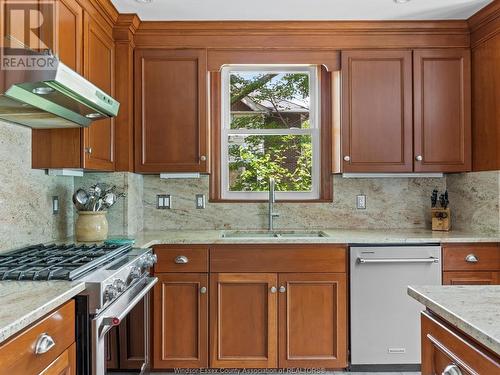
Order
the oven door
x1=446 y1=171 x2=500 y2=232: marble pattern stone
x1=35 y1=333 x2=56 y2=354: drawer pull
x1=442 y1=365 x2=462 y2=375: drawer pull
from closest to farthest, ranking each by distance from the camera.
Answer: x1=442 y1=365 x2=462 y2=375: drawer pull, x1=35 y1=333 x2=56 y2=354: drawer pull, the oven door, x1=446 y1=171 x2=500 y2=232: marble pattern stone

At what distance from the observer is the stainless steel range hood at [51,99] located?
1521 millimetres

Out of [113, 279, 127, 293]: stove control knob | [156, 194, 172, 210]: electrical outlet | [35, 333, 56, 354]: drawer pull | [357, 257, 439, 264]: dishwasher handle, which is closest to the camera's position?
[35, 333, 56, 354]: drawer pull

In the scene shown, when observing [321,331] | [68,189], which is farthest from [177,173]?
[321,331]

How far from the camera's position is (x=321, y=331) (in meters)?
2.53

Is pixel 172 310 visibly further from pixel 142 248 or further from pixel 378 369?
pixel 378 369

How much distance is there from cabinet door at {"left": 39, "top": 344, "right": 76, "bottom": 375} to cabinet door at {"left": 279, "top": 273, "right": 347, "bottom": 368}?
138cm

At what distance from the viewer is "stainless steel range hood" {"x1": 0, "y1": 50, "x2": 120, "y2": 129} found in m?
1.52

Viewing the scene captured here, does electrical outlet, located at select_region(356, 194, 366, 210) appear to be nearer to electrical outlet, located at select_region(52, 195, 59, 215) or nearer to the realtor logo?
electrical outlet, located at select_region(52, 195, 59, 215)

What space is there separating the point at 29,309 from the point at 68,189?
5.72ft

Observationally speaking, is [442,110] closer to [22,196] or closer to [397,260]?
[397,260]

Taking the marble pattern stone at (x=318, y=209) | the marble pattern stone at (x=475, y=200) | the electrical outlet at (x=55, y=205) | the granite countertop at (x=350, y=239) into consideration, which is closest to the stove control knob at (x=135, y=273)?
the granite countertop at (x=350, y=239)

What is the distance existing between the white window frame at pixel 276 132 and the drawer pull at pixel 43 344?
2102 mm

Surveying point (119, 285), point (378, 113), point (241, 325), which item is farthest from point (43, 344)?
point (378, 113)

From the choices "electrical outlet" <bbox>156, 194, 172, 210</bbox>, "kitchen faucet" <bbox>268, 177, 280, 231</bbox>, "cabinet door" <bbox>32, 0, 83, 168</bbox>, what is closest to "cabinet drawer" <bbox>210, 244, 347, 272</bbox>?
"kitchen faucet" <bbox>268, 177, 280, 231</bbox>
